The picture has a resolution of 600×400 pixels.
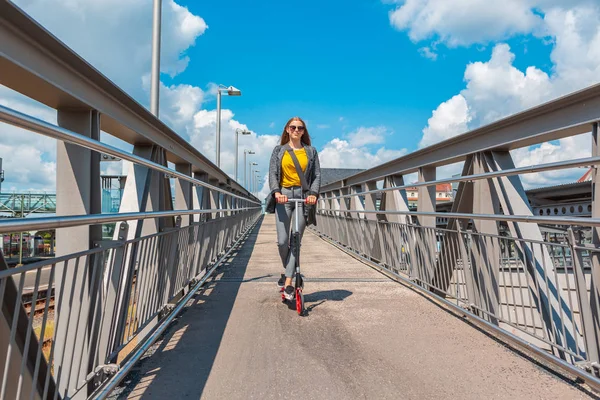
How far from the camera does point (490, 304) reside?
3.46m

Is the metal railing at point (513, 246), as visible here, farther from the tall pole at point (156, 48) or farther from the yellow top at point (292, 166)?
the tall pole at point (156, 48)

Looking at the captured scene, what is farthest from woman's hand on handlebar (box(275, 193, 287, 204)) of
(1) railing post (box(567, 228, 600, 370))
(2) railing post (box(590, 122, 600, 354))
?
(2) railing post (box(590, 122, 600, 354))

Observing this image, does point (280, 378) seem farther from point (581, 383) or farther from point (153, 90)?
point (153, 90)

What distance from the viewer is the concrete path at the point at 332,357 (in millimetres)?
2336

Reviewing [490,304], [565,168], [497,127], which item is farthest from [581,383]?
[497,127]

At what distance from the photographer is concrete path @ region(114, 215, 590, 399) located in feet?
7.66

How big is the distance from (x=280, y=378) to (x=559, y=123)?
286 centimetres

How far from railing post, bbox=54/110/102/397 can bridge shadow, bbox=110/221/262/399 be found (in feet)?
1.45

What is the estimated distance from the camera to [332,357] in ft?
9.24

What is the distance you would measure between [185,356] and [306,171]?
2207 millimetres

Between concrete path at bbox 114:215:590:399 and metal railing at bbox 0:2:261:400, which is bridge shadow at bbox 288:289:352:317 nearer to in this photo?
concrete path at bbox 114:215:590:399

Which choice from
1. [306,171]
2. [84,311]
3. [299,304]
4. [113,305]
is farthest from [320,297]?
[84,311]

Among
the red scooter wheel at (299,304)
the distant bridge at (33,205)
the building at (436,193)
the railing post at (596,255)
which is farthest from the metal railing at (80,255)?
the building at (436,193)

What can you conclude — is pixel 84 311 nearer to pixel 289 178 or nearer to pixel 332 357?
pixel 332 357
